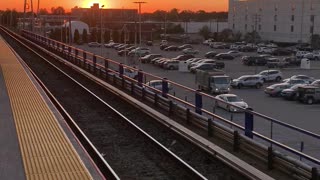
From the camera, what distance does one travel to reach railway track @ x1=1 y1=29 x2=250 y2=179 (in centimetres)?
913

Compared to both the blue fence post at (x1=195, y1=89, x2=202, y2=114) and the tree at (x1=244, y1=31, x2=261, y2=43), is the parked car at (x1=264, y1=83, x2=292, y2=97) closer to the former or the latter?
the blue fence post at (x1=195, y1=89, x2=202, y2=114)

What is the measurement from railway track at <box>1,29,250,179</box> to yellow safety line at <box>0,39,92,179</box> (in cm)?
88

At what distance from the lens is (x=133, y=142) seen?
1156 cm

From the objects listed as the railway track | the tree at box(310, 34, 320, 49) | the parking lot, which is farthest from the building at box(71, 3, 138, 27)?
the railway track

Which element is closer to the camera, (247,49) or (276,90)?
(276,90)

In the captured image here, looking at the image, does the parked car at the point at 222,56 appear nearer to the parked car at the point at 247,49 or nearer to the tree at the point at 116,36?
the parked car at the point at 247,49

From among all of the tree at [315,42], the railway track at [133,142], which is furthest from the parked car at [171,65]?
the tree at [315,42]

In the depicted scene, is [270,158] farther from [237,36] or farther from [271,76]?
[237,36]

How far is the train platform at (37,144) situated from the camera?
8.17 m

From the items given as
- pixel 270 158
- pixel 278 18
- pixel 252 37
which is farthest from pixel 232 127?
pixel 252 37

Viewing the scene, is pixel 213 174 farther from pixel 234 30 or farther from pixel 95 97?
pixel 234 30

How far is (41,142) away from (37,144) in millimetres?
185

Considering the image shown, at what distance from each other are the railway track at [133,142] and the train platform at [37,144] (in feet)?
2.55

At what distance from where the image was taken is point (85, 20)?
128m
